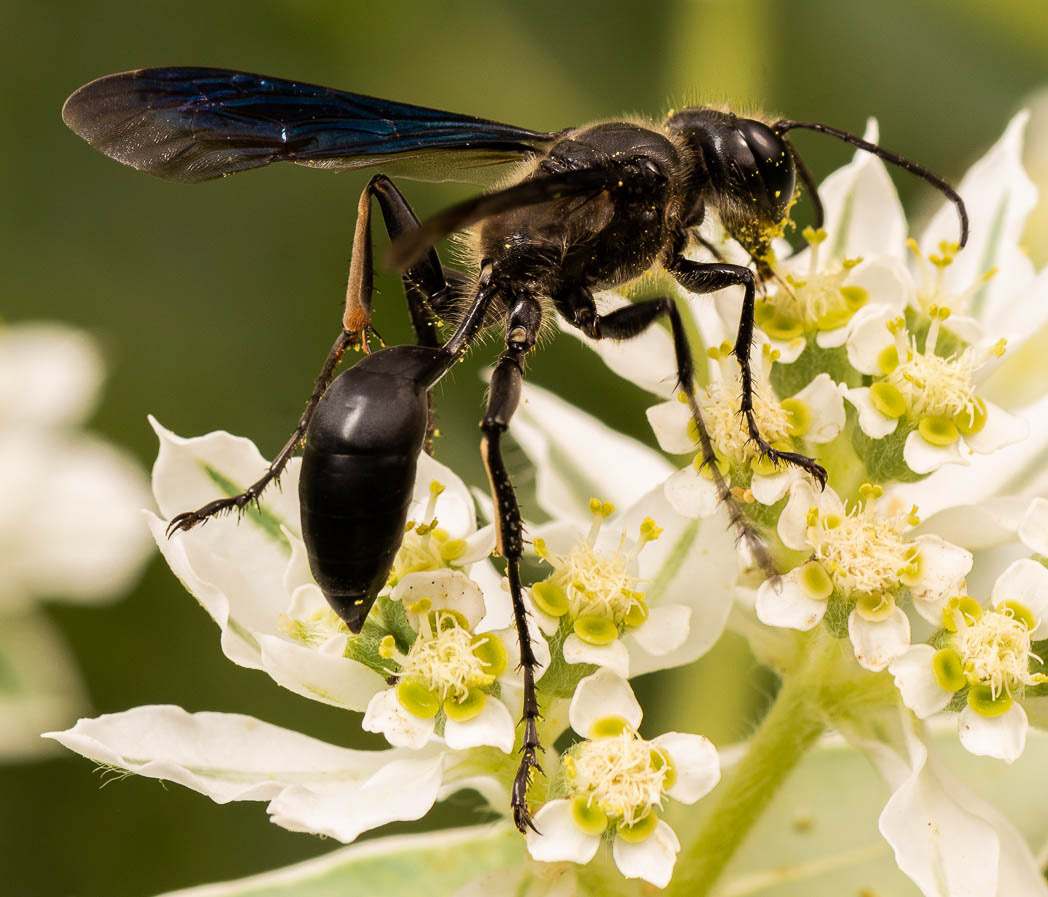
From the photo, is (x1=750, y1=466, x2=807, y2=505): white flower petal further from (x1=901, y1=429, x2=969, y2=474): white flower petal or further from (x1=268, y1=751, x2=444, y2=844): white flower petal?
(x1=268, y1=751, x2=444, y2=844): white flower petal

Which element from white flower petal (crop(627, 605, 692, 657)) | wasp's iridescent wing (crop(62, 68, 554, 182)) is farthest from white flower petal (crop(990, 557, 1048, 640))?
wasp's iridescent wing (crop(62, 68, 554, 182))

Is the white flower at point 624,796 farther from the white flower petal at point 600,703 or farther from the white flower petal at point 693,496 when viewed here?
the white flower petal at point 693,496

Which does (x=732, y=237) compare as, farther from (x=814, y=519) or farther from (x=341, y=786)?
(x=341, y=786)

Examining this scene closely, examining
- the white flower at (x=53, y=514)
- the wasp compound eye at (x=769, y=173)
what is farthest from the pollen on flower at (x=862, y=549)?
the white flower at (x=53, y=514)

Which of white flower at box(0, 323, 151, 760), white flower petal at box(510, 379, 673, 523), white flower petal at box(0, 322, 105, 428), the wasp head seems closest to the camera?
the wasp head

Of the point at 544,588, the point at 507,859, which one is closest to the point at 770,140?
the point at 544,588
